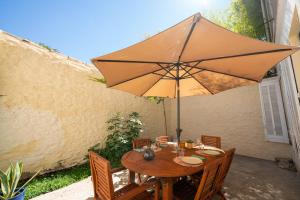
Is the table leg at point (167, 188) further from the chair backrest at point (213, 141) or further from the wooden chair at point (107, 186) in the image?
the chair backrest at point (213, 141)

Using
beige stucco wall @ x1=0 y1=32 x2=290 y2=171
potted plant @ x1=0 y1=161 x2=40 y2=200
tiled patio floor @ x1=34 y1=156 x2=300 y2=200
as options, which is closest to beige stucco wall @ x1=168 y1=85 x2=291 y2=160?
beige stucco wall @ x1=0 y1=32 x2=290 y2=171

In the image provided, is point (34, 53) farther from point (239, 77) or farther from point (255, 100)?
point (255, 100)

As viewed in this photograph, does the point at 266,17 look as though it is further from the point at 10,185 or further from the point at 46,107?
Result: the point at 10,185

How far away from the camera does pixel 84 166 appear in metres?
4.48

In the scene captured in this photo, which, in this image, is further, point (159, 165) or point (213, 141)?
point (213, 141)

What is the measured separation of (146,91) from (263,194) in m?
2.89

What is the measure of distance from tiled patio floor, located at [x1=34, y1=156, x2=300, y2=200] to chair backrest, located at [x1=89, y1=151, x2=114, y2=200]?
120 cm

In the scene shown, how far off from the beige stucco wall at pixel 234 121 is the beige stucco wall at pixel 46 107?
3.60m

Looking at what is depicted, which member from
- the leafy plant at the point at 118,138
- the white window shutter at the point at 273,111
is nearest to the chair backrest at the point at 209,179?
the leafy plant at the point at 118,138

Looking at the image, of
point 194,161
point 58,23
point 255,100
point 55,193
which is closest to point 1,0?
point 58,23

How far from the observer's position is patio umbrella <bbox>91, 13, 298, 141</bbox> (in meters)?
1.53

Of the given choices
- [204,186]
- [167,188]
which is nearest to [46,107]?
[167,188]

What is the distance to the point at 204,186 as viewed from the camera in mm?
1633

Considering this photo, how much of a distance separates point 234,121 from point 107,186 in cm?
511
